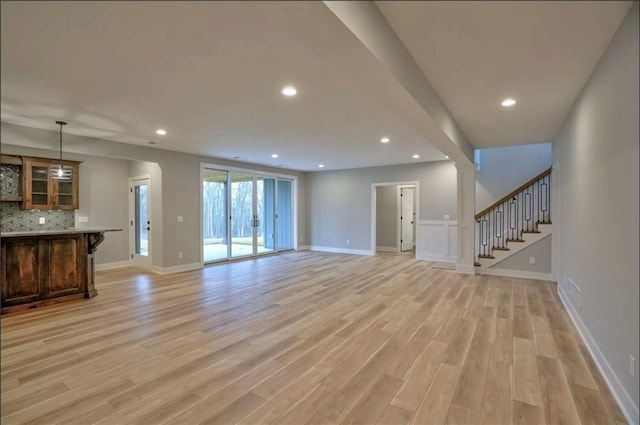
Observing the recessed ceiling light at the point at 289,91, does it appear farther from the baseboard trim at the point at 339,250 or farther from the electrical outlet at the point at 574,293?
the baseboard trim at the point at 339,250

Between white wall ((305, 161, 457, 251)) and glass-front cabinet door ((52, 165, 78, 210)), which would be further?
white wall ((305, 161, 457, 251))

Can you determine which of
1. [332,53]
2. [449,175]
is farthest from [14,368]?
[449,175]

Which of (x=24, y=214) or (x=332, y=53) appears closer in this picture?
(x=332, y=53)

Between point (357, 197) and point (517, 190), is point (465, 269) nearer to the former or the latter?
point (517, 190)

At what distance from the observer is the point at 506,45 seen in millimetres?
2439

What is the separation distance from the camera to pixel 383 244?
387 inches

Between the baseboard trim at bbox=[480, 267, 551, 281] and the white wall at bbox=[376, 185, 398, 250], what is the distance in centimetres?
349

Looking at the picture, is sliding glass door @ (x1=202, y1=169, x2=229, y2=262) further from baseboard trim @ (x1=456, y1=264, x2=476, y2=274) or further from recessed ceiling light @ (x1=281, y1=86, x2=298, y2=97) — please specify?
baseboard trim @ (x1=456, y1=264, x2=476, y2=274)

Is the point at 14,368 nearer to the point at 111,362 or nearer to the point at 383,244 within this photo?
the point at 111,362

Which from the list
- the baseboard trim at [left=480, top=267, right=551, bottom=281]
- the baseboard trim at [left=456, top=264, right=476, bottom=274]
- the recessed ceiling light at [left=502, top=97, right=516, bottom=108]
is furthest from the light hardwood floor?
the recessed ceiling light at [left=502, top=97, right=516, bottom=108]

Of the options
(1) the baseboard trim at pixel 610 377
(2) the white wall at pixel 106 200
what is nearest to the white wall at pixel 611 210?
(1) the baseboard trim at pixel 610 377

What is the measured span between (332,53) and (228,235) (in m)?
6.39

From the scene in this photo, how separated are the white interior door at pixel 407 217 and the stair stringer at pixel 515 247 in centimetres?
335

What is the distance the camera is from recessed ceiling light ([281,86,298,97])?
3.24 m
